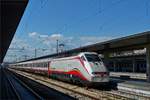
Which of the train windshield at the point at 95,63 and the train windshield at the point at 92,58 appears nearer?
the train windshield at the point at 95,63

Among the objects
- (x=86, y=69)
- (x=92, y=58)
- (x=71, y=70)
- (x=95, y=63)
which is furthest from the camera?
(x=71, y=70)

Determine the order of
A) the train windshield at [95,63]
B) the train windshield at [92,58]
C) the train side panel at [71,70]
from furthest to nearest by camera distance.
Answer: the train windshield at [92,58] < the train side panel at [71,70] < the train windshield at [95,63]

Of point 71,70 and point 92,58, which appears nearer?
point 92,58

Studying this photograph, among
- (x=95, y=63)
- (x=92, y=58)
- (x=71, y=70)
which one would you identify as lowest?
(x=71, y=70)

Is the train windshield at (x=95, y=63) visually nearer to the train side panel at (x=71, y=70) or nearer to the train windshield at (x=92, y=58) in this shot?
the train windshield at (x=92, y=58)

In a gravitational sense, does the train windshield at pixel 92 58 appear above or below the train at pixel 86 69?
above

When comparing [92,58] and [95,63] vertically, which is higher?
[92,58]

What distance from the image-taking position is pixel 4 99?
16.6m

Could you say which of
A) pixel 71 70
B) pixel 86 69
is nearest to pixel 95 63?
pixel 86 69

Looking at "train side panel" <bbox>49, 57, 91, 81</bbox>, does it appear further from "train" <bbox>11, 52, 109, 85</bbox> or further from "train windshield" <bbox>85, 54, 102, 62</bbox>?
"train windshield" <bbox>85, 54, 102, 62</bbox>

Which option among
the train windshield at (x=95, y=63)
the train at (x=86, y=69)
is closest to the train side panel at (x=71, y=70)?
the train at (x=86, y=69)

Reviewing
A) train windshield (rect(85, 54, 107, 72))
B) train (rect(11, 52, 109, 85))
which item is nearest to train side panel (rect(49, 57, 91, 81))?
train (rect(11, 52, 109, 85))

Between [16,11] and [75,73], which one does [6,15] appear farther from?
[75,73]

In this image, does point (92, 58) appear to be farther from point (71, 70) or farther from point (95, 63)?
point (71, 70)
